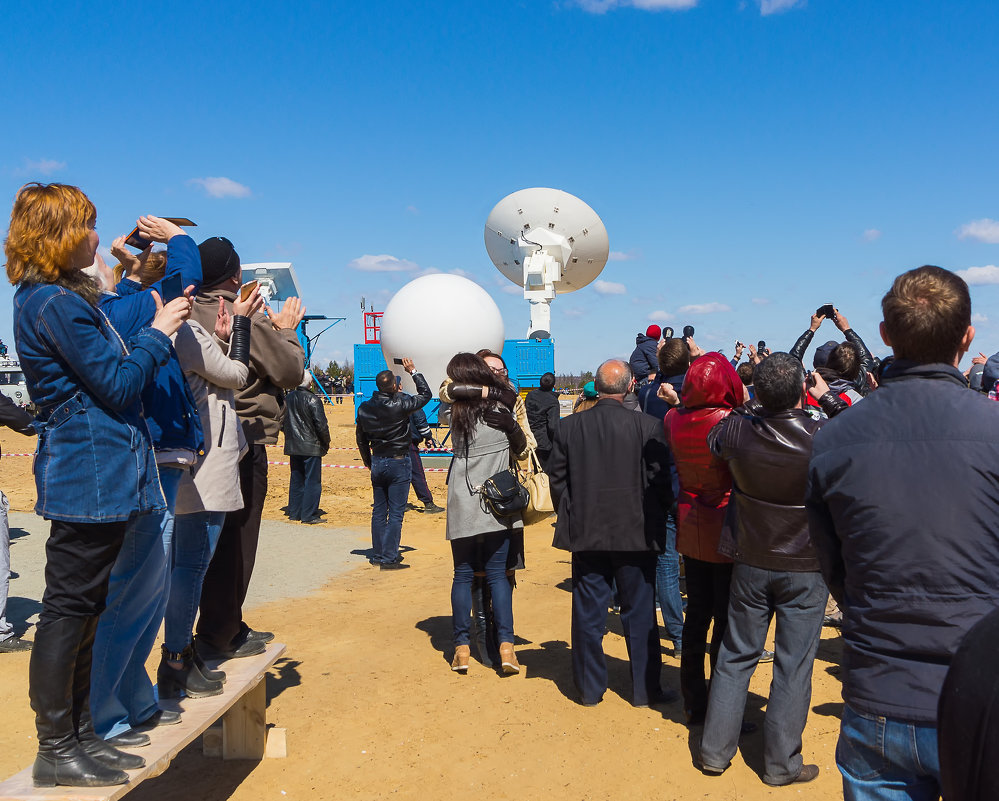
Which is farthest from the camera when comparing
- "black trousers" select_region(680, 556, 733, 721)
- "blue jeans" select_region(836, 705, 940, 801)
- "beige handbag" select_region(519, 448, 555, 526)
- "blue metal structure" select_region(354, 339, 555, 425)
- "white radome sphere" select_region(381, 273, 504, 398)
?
"blue metal structure" select_region(354, 339, 555, 425)

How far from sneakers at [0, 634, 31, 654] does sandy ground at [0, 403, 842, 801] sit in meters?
0.08

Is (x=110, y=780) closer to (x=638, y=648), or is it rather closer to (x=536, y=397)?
(x=638, y=648)

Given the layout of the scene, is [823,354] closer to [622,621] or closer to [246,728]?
[622,621]

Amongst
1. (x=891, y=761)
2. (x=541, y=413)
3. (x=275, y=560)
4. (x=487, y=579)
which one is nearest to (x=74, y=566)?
(x=891, y=761)

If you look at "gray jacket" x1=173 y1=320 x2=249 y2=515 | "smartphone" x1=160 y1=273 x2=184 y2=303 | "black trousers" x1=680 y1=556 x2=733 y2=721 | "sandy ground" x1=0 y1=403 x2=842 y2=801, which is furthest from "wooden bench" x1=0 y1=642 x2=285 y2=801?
"black trousers" x1=680 y1=556 x2=733 y2=721

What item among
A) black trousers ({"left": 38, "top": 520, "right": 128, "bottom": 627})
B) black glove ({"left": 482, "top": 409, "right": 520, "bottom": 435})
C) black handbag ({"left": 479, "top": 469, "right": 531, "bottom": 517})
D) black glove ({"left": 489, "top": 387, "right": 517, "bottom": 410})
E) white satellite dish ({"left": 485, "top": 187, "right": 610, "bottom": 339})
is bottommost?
black handbag ({"left": 479, "top": 469, "right": 531, "bottom": 517})

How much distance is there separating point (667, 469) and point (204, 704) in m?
2.70

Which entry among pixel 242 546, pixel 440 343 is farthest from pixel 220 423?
pixel 440 343

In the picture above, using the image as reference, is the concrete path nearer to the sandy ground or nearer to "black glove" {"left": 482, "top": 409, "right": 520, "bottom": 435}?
the sandy ground

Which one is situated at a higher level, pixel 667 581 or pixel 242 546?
pixel 242 546

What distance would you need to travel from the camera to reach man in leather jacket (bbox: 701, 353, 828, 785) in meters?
3.54

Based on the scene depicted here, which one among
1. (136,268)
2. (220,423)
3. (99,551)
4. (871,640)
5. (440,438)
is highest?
(136,268)

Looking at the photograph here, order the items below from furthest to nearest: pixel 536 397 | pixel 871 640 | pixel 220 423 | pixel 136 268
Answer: pixel 536 397
pixel 220 423
pixel 136 268
pixel 871 640

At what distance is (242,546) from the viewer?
431 centimetres
